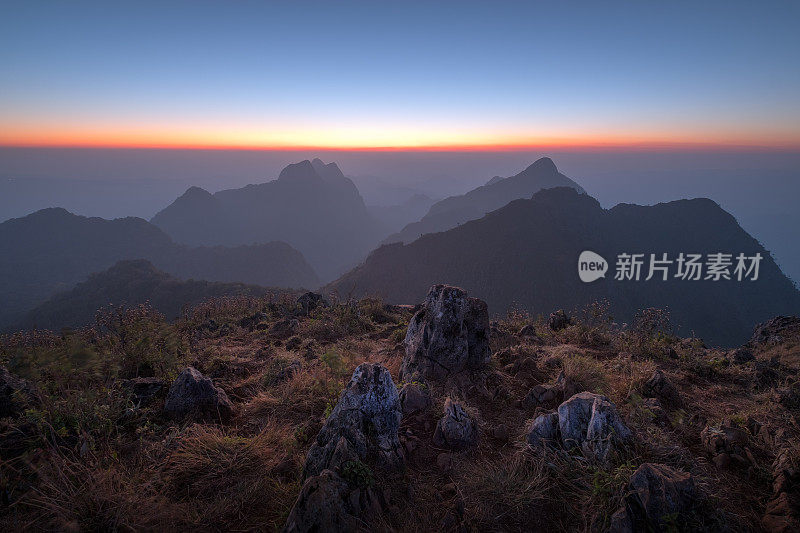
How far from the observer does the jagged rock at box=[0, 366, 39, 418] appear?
397cm

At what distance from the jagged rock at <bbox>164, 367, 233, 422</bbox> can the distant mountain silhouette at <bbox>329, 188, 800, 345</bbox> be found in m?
64.0

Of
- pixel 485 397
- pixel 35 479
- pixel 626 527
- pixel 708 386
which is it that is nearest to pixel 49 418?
pixel 35 479

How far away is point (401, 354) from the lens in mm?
7258

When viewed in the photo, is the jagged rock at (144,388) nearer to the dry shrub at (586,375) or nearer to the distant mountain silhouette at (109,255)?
the dry shrub at (586,375)

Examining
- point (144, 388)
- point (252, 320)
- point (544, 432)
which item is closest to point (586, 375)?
point (544, 432)

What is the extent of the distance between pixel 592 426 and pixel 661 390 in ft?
9.35

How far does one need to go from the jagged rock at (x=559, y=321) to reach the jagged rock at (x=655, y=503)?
26.5 ft

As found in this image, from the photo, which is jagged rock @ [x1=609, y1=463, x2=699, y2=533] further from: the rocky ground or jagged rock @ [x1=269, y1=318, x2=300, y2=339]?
jagged rock @ [x1=269, y1=318, x2=300, y2=339]

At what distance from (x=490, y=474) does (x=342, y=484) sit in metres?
1.60

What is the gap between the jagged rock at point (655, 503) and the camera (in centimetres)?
281

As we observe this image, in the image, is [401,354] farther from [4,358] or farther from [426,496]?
[4,358]

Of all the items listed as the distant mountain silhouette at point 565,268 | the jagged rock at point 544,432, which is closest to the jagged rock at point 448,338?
the jagged rock at point 544,432

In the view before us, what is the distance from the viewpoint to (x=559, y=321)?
10.8 metres

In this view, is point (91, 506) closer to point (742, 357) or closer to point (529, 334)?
point (529, 334)
